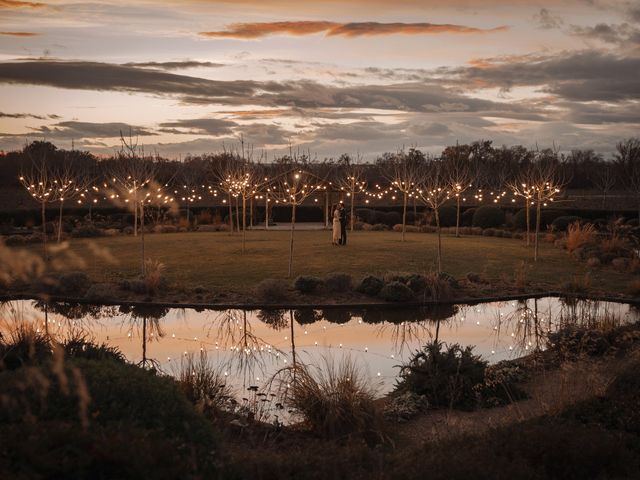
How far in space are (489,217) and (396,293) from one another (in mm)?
24607

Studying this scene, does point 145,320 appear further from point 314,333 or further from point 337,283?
point 337,283

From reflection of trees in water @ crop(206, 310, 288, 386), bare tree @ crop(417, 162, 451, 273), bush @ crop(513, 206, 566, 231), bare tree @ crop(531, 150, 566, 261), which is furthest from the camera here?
bush @ crop(513, 206, 566, 231)

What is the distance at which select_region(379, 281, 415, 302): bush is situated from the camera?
63.4ft

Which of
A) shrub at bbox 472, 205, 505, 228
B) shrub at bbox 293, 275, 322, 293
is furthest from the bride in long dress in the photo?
shrub at bbox 472, 205, 505, 228

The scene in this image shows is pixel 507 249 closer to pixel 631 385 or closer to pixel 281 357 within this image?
pixel 281 357

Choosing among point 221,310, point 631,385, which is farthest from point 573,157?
point 631,385

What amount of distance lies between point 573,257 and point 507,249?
360 cm

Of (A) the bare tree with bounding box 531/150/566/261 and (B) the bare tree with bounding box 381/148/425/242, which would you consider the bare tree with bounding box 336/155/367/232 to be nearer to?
(B) the bare tree with bounding box 381/148/425/242

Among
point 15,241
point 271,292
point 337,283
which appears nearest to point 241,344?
point 271,292

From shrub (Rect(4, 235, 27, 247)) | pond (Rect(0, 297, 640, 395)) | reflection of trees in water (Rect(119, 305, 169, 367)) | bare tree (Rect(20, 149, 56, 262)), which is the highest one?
bare tree (Rect(20, 149, 56, 262))

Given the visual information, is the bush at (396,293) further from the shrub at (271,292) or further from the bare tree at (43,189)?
the bare tree at (43,189)

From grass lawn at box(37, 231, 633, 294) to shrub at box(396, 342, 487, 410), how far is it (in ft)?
33.8

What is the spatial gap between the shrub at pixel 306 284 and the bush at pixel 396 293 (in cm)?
179

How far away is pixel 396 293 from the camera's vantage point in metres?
19.3
